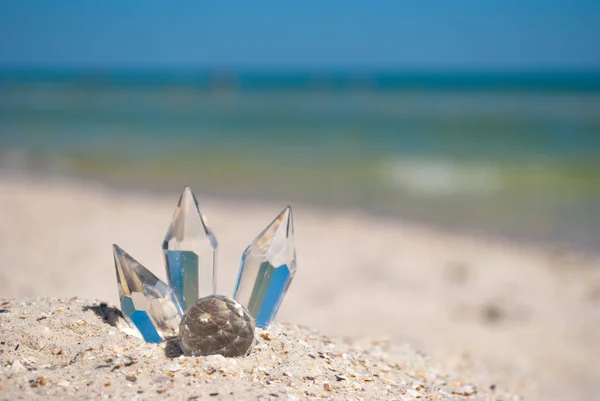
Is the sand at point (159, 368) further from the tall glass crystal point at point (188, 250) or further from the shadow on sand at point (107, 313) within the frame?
the tall glass crystal point at point (188, 250)

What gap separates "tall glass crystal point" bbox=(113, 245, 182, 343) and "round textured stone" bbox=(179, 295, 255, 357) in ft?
0.68

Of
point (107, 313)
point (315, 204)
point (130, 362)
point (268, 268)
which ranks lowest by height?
point (130, 362)

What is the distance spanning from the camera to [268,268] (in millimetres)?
2385

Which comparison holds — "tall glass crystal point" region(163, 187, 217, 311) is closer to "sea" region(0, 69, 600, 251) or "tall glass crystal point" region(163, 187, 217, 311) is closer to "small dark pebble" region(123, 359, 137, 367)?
"small dark pebble" region(123, 359, 137, 367)

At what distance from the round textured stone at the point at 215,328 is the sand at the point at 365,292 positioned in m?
0.06

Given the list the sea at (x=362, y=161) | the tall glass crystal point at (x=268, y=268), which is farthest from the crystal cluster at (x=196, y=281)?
the sea at (x=362, y=161)

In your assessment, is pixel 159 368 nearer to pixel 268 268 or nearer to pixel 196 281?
pixel 196 281

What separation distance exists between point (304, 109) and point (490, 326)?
71.5ft

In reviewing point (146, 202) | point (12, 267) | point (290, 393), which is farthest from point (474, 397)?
point (146, 202)

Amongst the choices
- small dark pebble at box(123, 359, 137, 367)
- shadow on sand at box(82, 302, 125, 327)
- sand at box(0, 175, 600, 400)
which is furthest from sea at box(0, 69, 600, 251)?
small dark pebble at box(123, 359, 137, 367)

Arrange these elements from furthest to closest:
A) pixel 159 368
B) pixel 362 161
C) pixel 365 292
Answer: pixel 362 161
pixel 365 292
pixel 159 368

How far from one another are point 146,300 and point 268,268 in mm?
473

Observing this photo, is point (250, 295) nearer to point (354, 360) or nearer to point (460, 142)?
point (354, 360)

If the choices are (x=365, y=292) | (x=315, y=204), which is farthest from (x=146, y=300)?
(x=315, y=204)
